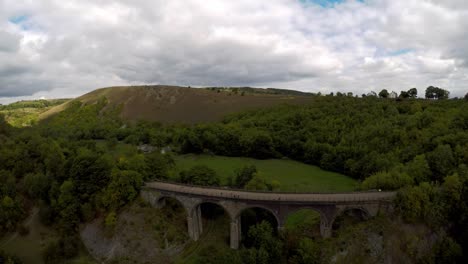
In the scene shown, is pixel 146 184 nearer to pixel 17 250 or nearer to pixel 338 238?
pixel 17 250

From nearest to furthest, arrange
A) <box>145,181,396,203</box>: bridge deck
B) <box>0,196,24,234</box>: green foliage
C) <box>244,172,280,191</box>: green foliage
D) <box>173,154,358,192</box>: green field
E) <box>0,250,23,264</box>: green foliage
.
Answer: <box>145,181,396,203</box>: bridge deck < <box>0,250,23,264</box>: green foliage < <box>244,172,280,191</box>: green foliage < <box>0,196,24,234</box>: green foliage < <box>173,154,358,192</box>: green field

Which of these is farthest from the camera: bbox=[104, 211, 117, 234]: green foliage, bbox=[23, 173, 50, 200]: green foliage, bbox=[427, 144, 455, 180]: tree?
bbox=[23, 173, 50, 200]: green foliage

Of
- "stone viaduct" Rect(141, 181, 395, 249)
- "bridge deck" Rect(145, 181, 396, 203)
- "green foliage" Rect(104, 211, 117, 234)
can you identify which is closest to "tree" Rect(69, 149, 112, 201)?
"green foliage" Rect(104, 211, 117, 234)

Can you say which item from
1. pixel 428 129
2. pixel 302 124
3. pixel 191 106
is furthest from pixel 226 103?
pixel 428 129

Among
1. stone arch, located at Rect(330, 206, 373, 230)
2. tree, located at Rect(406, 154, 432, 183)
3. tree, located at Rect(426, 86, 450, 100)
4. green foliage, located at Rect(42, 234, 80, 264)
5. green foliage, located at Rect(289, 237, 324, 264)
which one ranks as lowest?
green foliage, located at Rect(42, 234, 80, 264)

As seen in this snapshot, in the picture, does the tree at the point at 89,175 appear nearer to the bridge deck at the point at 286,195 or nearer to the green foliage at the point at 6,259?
the green foliage at the point at 6,259

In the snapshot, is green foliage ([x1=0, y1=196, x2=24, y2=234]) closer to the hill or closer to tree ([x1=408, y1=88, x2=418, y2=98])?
the hill
